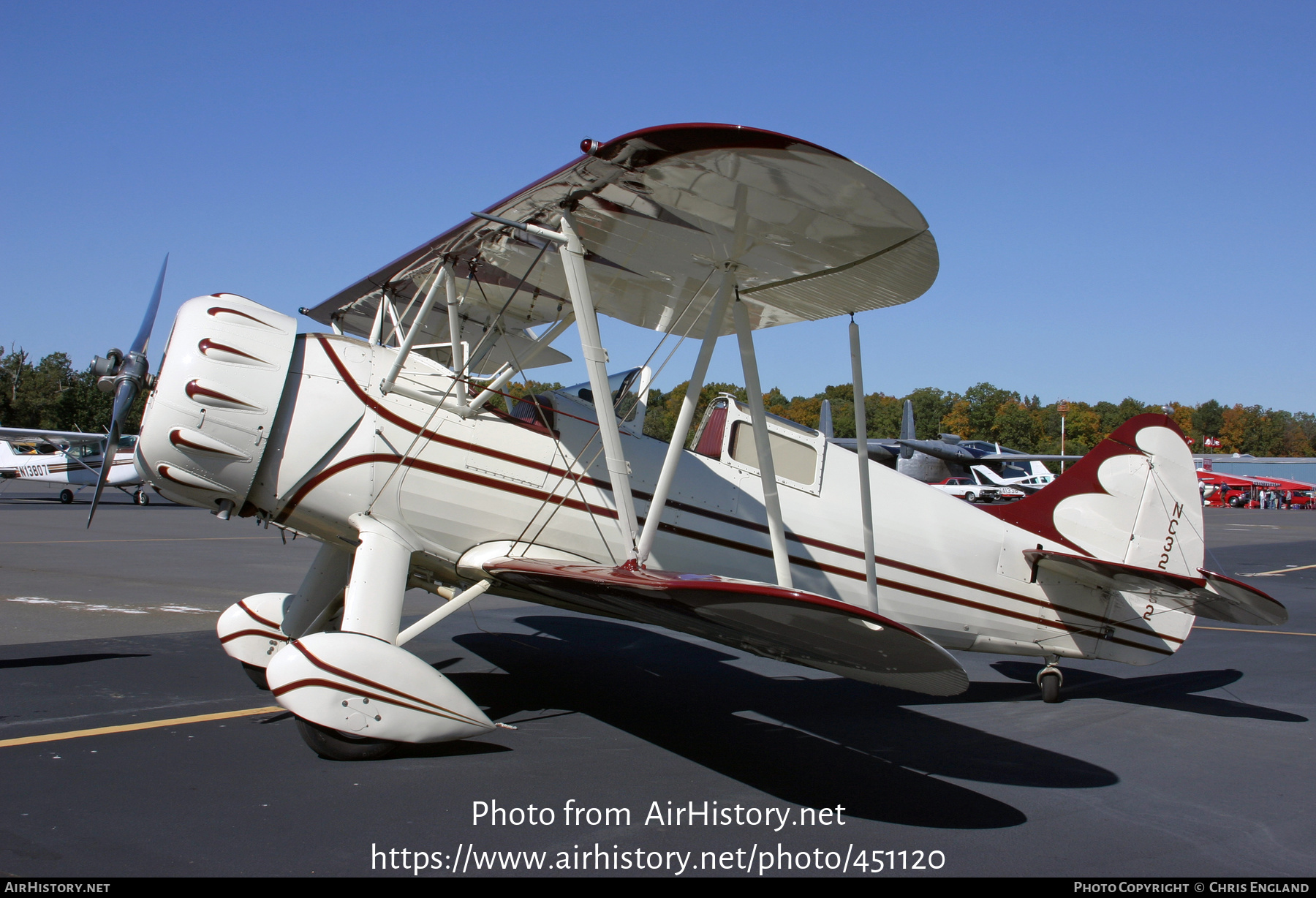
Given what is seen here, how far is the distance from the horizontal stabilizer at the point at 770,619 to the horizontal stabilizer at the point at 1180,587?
2.89 metres

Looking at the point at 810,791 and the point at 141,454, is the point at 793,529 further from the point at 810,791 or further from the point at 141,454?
the point at 141,454

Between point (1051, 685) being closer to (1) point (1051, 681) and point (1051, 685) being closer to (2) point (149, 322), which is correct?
(1) point (1051, 681)

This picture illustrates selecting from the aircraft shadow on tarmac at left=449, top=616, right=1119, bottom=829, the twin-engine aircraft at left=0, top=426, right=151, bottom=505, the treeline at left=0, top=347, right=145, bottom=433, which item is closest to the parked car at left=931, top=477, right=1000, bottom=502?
the aircraft shadow on tarmac at left=449, top=616, right=1119, bottom=829

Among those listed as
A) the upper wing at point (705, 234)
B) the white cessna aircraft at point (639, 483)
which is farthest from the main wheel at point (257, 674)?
the upper wing at point (705, 234)

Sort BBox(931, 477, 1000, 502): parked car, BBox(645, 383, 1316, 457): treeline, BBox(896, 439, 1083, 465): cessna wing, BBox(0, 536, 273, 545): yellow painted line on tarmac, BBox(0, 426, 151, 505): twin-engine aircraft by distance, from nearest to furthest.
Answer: BBox(0, 536, 273, 545): yellow painted line on tarmac → BBox(0, 426, 151, 505): twin-engine aircraft → BBox(931, 477, 1000, 502): parked car → BBox(896, 439, 1083, 465): cessna wing → BBox(645, 383, 1316, 457): treeline

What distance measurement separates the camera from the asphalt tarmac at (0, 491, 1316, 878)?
3486 mm

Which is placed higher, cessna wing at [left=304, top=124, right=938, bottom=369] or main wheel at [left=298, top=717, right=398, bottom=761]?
cessna wing at [left=304, top=124, right=938, bottom=369]

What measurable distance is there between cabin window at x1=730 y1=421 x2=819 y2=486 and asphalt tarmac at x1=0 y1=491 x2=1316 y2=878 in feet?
5.62

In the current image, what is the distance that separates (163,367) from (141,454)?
20.5 inches

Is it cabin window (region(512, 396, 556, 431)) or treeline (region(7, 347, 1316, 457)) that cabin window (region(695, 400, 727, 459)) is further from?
treeline (region(7, 347, 1316, 457))

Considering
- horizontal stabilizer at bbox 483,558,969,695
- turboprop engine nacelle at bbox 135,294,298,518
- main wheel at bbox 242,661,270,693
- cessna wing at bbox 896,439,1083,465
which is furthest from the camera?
cessna wing at bbox 896,439,1083,465

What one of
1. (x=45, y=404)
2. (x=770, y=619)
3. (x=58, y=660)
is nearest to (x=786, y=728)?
(x=770, y=619)

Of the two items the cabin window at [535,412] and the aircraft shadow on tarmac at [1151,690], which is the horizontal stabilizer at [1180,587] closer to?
the aircraft shadow on tarmac at [1151,690]
